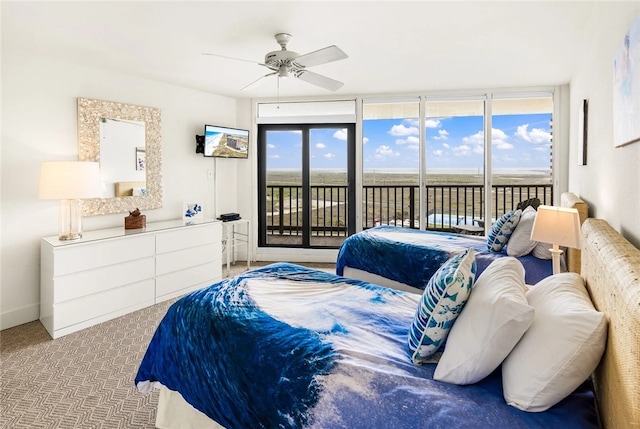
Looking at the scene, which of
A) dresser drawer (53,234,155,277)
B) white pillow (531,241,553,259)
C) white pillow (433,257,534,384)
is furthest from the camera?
dresser drawer (53,234,155,277)

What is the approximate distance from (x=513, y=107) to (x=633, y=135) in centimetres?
397

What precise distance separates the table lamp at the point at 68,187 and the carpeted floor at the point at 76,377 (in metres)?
0.89

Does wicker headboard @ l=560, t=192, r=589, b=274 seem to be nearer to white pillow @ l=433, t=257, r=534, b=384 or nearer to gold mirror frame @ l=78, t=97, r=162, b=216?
white pillow @ l=433, t=257, r=534, b=384

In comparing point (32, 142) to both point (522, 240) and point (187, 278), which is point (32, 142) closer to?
point (187, 278)

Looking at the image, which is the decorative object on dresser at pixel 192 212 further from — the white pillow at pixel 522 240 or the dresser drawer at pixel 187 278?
A: the white pillow at pixel 522 240

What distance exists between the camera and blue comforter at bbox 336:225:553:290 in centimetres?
293

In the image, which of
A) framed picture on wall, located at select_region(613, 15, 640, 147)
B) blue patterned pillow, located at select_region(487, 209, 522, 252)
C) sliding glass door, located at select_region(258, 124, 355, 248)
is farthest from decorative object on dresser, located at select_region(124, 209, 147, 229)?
framed picture on wall, located at select_region(613, 15, 640, 147)

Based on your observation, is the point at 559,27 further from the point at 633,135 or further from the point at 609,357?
the point at 609,357

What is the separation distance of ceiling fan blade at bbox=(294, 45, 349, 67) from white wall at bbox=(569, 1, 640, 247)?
1.52m

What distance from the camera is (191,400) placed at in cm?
173

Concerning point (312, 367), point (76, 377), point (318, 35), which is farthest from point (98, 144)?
point (312, 367)

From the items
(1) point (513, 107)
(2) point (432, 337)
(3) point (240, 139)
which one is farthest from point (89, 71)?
(1) point (513, 107)

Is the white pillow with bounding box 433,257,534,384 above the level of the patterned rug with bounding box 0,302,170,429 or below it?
above

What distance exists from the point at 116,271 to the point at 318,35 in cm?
277
